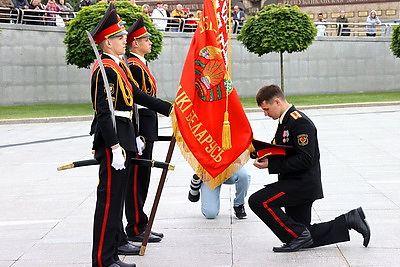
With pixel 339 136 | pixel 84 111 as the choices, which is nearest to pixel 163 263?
pixel 339 136

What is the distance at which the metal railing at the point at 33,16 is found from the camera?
24062 millimetres

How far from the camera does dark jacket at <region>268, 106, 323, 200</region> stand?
570 cm

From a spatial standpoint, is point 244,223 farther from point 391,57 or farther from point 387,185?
point 391,57

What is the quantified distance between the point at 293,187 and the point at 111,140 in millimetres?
→ 1491

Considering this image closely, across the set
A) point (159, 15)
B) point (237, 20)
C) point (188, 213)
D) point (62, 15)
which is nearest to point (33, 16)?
point (62, 15)

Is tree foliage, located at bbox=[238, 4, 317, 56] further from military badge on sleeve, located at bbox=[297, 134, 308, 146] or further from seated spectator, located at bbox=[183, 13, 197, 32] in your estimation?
military badge on sleeve, located at bbox=[297, 134, 308, 146]

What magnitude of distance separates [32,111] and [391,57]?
624 inches

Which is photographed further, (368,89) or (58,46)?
(368,89)

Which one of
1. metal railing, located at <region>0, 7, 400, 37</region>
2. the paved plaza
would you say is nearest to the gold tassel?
the paved plaza

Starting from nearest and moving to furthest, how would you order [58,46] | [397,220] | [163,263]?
[163,263] < [397,220] < [58,46]

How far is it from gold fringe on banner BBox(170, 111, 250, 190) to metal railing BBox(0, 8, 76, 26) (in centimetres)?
1847

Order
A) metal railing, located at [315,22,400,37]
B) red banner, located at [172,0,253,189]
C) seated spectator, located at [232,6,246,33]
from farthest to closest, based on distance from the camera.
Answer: metal railing, located at [315,22,400,37] < seated spectator, located at [232,6,246,33] < red banner, located at [172,0,253,189]

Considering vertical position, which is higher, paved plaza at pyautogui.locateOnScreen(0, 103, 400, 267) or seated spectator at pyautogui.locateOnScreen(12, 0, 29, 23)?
seated spectator at pyautogui.locateOnScreen(12, 0, 29, 23)

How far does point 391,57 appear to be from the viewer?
102 ft
